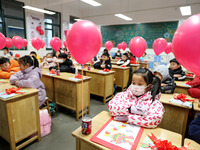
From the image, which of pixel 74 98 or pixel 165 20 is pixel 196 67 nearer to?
pixel 74 98

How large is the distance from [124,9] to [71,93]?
7.83m

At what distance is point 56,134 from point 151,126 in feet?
5.63

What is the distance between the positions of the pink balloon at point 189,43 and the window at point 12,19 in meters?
8.02

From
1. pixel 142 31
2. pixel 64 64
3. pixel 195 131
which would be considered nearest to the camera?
pixel 195 131

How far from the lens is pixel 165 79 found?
7.45 feet

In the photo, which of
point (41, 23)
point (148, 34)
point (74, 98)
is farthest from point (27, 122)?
point (148, 34)

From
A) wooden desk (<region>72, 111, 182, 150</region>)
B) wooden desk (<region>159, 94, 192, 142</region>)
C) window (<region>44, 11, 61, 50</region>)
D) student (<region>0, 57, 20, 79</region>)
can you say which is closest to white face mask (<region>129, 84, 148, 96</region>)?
wooden desk (<region>72, 111, 182, 150</region>)

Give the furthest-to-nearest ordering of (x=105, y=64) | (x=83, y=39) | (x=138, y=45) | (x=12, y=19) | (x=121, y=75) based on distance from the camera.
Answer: (x=12, y=19) → (x=121, y=75) → (x=105, y=64) → (x=138, y=45) → (x=83, y=39)

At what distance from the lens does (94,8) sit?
9.59 meters

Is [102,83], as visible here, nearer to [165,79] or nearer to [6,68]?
[165,79]

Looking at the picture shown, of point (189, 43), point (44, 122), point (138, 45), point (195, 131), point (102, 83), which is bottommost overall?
point (44, 122)

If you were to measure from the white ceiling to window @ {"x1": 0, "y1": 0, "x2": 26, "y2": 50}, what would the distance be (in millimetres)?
671

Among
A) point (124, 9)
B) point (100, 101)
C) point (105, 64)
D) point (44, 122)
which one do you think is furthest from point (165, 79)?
point (124, 9)

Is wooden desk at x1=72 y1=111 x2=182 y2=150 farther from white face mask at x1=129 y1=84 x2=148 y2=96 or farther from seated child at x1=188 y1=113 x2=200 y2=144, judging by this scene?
white face mask at x1=129 y1=84 x2=148 y2=96
